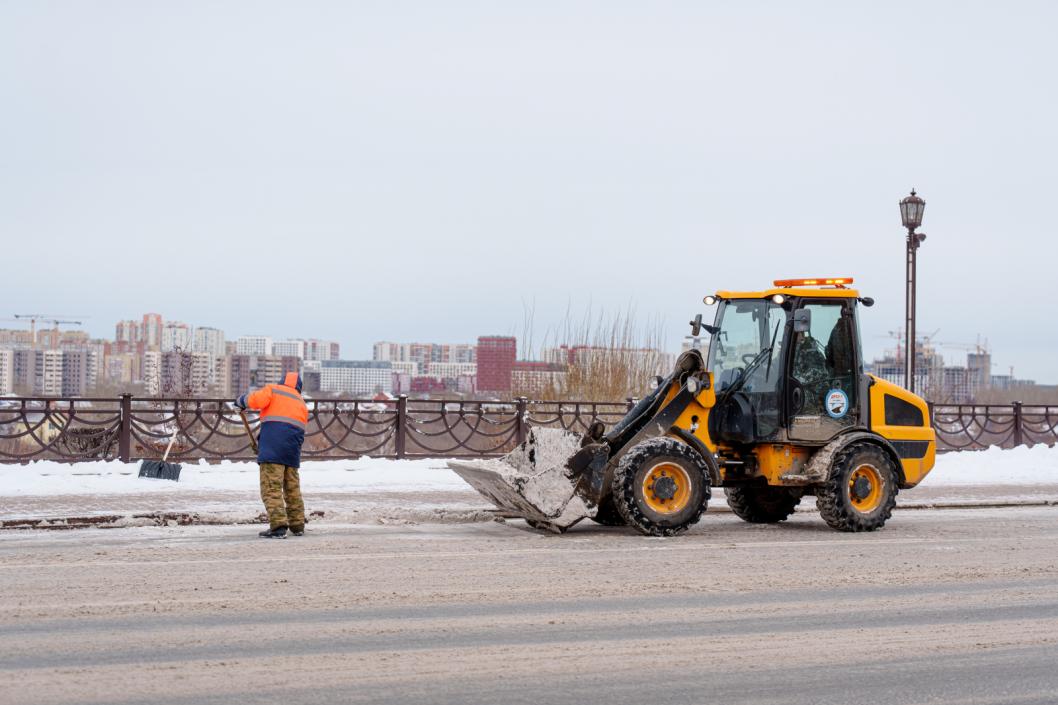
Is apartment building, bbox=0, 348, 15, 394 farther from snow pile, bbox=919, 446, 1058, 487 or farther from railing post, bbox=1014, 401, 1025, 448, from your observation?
snow pile, bbox=919, 446, 1058, 487

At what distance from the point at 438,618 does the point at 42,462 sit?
44.9ft

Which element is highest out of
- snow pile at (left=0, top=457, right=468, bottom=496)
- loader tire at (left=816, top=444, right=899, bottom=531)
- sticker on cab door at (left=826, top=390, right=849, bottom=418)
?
sticker on cab door at (left=826, top=390, right=849, bottom=418)

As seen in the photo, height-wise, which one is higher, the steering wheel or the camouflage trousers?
the steering wheel

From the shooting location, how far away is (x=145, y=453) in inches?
877

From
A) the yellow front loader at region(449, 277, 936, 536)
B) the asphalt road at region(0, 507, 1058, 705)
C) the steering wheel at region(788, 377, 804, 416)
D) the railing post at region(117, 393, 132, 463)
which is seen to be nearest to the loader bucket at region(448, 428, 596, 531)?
the yellow front loader at region(449, 277, 936, 536)

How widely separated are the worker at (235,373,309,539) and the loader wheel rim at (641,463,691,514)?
3514mm

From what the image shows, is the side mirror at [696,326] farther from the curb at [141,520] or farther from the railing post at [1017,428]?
the railing post at [1017,428]

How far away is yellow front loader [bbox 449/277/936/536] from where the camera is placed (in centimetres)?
1320

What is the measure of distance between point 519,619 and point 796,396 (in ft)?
20.5

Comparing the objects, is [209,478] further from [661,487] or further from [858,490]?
[858,490]

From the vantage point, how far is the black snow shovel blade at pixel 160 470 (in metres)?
18.9

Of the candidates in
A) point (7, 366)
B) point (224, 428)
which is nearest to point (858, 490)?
point (224, 428)

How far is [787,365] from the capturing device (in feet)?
46.0

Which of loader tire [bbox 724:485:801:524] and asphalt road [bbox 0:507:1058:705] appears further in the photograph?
loader tire [bbox 724:485:801:524]
